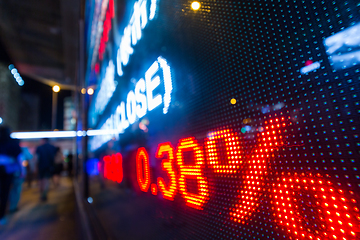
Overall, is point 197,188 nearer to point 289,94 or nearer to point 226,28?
point 289,94

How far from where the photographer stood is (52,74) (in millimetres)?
11484

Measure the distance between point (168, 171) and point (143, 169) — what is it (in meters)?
0.45

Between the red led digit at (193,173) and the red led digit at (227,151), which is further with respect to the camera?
the red led digit at (193,173)

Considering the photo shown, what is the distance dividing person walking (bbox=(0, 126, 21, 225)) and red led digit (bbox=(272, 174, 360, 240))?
4.96 m

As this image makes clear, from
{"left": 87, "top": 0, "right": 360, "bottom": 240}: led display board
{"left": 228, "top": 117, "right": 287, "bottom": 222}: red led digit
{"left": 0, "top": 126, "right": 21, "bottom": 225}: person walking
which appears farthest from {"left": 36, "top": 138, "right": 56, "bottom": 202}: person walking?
{"left": 228, "top": 117, "right": 287, "bottom": 222}: red led digit

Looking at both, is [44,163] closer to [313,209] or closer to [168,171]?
[168,171]

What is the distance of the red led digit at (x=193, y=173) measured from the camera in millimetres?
951

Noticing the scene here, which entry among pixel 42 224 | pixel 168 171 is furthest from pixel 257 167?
pixel 42 224

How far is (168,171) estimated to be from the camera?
1250 millimetres

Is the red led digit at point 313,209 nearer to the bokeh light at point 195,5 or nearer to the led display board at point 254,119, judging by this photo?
the led display board at point 254,119

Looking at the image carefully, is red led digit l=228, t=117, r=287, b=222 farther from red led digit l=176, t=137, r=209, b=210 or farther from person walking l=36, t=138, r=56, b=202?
person walking l=36, t=138, r=56, b=202

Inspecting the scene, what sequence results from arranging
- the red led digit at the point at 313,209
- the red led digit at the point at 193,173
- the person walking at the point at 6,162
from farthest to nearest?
the person walking at the point at 6,162 → the red led digit at the point at 193,173 → the red led digit at the point at 313,209

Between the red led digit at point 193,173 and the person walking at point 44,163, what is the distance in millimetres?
6136

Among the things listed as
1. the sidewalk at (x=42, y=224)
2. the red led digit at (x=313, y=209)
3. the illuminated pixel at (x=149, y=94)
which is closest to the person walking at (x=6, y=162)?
the sidewalk at (x=42, y=224)
